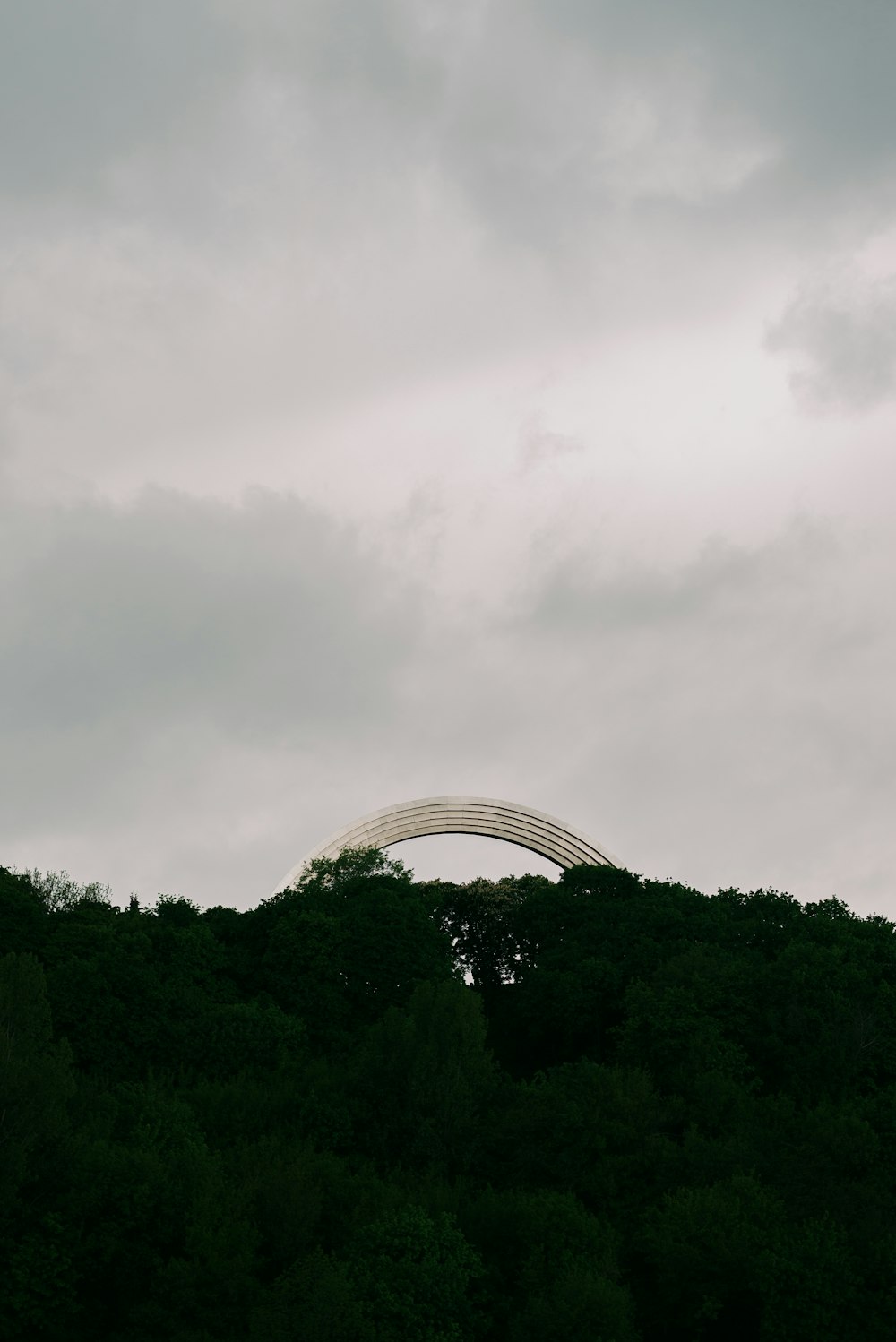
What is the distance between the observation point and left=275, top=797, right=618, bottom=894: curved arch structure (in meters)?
82.8

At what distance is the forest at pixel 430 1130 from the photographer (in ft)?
134

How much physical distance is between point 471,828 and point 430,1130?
116 feet

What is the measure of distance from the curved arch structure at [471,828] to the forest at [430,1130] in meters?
12.1

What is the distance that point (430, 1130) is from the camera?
1954 inches

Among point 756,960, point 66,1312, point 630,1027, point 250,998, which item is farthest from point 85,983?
point 756,960

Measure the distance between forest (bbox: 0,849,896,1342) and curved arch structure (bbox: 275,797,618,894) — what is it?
39.6 ft

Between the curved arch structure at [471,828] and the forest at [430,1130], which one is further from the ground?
the curved arch structure at [471,828]

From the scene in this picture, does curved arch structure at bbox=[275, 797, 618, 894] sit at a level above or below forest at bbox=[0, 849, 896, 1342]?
above

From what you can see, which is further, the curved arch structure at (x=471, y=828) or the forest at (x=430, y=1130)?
the curved arch structure at (x=471, y=828)

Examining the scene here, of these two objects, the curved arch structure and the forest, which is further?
the curved arch structure

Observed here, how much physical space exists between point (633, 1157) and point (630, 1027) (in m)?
9.43

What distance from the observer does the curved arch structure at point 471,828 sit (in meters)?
82.8

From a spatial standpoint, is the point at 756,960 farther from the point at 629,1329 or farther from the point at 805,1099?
the point at 629,1329

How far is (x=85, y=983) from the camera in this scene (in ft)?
192
